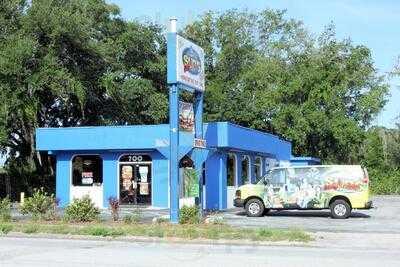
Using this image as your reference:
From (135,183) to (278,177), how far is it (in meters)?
8.19

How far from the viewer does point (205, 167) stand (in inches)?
1158

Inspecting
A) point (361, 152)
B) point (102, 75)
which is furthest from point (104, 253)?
point (361, 152)

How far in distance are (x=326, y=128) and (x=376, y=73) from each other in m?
7.27

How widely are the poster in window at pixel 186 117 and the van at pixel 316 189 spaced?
4480mm

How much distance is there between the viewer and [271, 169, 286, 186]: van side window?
25.2m

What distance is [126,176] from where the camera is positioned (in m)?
30.9

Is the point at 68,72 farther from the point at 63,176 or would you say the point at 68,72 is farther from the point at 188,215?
the point at 188,215

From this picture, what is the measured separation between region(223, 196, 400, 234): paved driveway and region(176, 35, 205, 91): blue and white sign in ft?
16.3

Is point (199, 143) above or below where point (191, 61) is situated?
below

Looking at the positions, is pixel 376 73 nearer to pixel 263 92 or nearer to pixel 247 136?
pixel 263 92

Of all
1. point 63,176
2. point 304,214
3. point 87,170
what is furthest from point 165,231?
point 63,176

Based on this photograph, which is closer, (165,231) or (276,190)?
(165,231)

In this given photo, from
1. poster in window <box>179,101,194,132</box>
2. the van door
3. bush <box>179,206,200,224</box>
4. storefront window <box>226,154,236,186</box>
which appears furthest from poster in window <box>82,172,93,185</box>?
bush <box>179,206,200,224</box>

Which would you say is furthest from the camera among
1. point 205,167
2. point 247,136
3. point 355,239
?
point 247,136
